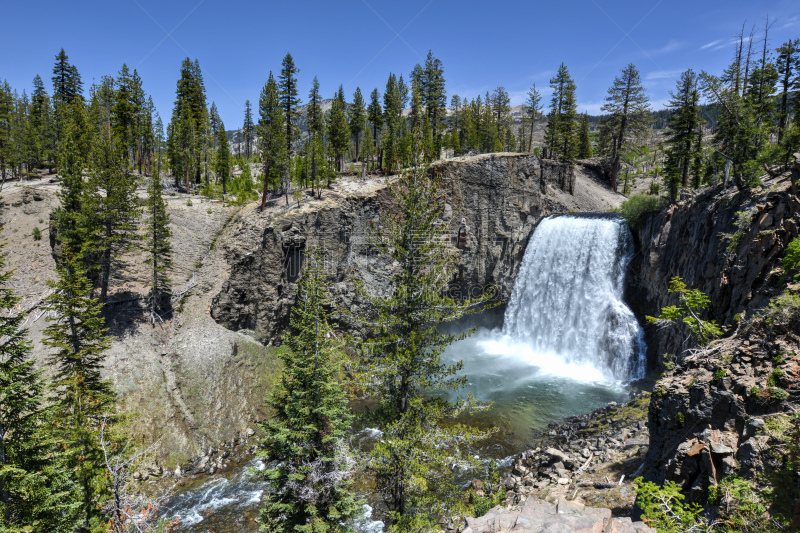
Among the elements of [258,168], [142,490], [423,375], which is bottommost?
[142,490]

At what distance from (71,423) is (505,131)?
260ft

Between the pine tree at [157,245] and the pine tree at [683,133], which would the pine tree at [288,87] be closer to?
the pine tree at [157,245]

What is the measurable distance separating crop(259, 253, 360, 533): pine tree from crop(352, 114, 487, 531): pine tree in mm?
2888

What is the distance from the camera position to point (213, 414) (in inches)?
1024

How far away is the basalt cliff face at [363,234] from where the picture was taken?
3391 centimetres

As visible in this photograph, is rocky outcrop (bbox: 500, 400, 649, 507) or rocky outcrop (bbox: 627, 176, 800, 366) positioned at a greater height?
rocky outcrop (bbox: 627, 176, 800, 366)

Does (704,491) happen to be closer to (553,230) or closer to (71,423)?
(71,423)

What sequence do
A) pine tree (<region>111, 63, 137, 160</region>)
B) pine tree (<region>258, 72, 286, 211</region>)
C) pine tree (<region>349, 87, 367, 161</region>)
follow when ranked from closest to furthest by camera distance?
pine tree (<region>258, 72, 286, 211</region>), pine tree (<region>111, 63, 137, 160</region>), pine tree (<region>349, 87, 367, 161</region>)

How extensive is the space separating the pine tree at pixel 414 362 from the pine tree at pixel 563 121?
48.9 m

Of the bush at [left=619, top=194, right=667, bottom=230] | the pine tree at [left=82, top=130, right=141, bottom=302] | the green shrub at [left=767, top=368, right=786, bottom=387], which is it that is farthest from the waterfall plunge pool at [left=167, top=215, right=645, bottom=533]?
the pine tree at [left=82, top=130, right=141, bottom=302]

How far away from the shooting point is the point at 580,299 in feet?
110

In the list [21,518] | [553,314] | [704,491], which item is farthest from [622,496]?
[553,314]

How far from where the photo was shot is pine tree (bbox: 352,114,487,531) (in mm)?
11680

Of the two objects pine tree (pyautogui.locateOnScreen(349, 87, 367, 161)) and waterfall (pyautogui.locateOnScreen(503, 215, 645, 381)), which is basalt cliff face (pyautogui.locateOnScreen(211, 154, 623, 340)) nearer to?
waterfall (pyautogui.locateOnScreen(503, 215, 645, 381))
